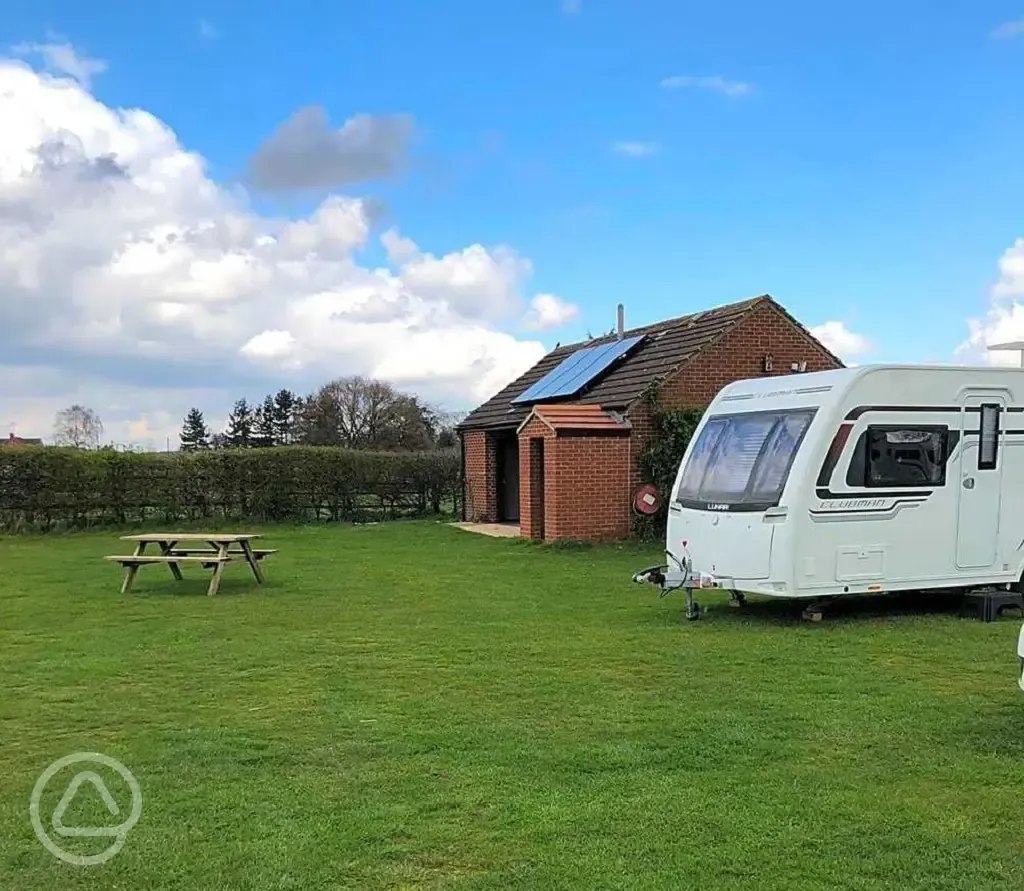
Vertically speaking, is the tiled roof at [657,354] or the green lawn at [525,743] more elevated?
the tiled roof at [657,354]

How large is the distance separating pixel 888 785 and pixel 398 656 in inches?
171

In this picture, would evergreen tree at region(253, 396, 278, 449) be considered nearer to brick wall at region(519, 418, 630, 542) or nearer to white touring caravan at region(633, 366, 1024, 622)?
brick wall at region(519, 418, 630, 542)

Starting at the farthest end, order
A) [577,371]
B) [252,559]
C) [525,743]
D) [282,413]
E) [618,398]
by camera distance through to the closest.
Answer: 1. [282,413]
2. [577,371]
3. [618,398]
4. [252,559]
5. [525,743]

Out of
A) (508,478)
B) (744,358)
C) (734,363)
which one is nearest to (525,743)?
(734,363)

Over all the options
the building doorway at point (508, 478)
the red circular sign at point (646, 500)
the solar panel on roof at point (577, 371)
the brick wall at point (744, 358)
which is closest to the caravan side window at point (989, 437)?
the red circular sign at point (646, 500)

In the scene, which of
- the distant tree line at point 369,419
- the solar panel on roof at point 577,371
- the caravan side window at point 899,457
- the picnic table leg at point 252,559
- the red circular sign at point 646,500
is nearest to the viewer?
the caravan side window at point 899,457

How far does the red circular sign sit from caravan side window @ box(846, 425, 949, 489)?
25.1ft

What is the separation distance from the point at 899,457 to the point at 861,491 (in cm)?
58

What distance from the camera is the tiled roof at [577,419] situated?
1769 centimetres

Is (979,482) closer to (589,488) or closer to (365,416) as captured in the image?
(589,488)

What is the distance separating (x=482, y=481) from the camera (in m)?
24.0

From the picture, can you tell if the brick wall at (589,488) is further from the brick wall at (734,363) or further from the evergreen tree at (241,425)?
the evergreen tree at (241,425)

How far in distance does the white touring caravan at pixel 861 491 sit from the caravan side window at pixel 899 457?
0.04 ft

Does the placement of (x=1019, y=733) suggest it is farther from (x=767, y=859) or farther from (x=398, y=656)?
(x=398, y=656)
